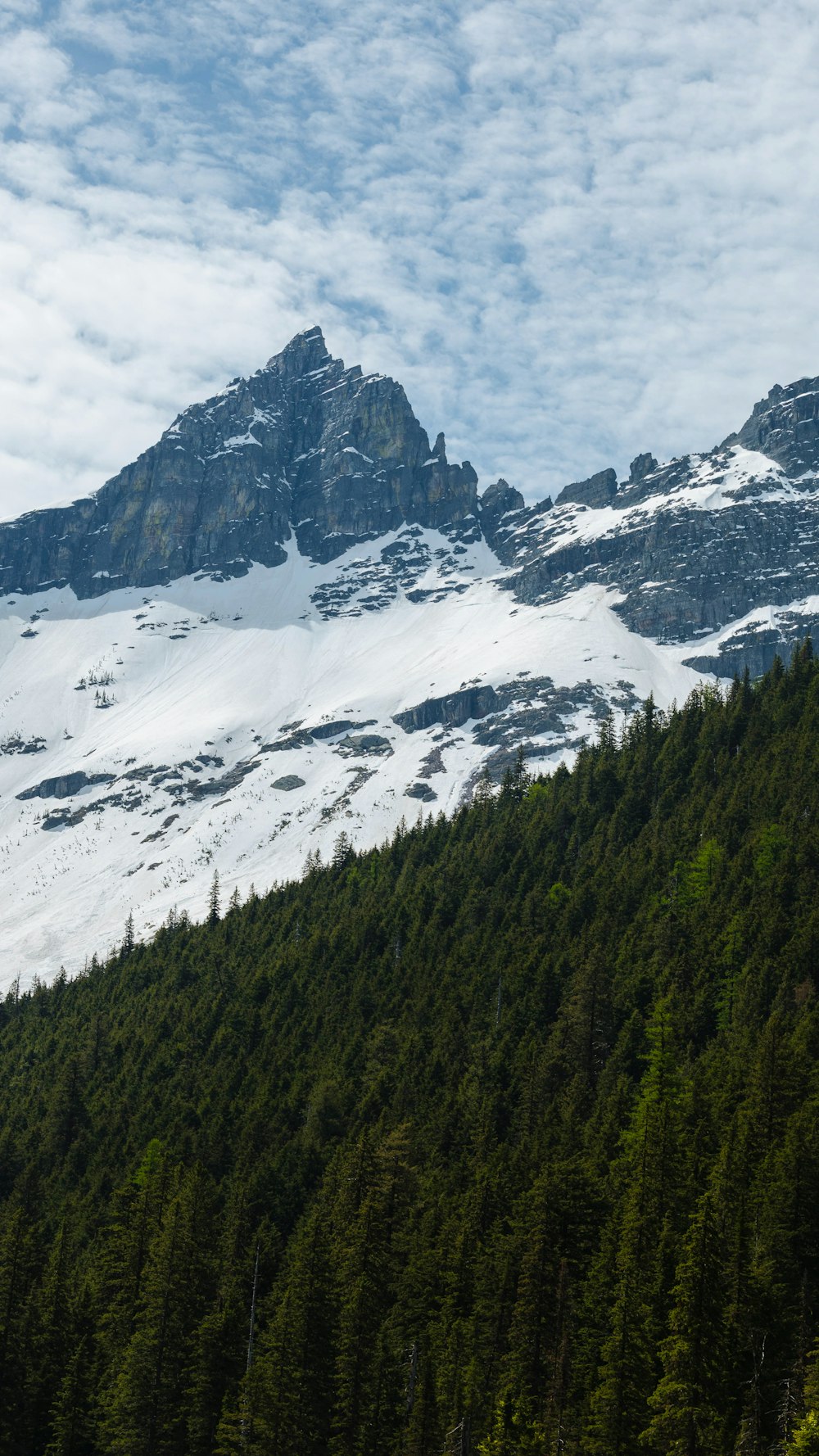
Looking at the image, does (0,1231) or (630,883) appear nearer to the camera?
(0,1231)

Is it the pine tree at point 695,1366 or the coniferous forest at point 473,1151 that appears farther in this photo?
the coniferous forest at point 473,1151

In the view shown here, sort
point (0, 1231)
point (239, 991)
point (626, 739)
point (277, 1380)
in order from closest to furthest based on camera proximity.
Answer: point (277, 1380) → point (0, 1231) → point (239, 991) → point (626, 739)

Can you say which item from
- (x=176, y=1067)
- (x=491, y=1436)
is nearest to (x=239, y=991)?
(x=176, y=1067)

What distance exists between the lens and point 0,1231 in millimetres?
79312

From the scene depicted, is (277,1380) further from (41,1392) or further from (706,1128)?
(706,1128)

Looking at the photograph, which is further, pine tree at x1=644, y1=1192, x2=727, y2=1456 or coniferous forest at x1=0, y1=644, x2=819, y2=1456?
coniferous forest at x1=0, y1=644, x2=819, y2=1456

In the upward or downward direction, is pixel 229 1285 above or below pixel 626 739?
below

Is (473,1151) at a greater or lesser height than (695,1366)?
lesser

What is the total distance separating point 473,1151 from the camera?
79688mm

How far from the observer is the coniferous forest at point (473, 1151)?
51531mm

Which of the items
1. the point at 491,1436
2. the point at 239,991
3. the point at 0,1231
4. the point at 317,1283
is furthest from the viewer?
the point at 239,991

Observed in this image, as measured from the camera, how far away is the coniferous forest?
169ft

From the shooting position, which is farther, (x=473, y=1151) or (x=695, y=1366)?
(x=473, y=1151)

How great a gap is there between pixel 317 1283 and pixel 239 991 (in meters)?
64.6
